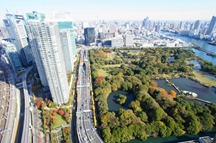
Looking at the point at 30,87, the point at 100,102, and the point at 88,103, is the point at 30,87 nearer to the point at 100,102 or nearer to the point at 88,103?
the point at 88,103

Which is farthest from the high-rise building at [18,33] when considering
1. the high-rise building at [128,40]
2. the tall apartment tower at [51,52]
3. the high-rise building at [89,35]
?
the high-rise building at [128,40]

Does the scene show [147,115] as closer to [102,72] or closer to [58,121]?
[58,121]

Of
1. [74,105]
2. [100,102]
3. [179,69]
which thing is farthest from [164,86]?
[74,105]

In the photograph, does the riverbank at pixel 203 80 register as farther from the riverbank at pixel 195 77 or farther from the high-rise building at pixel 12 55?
the high-rise building at pixel 12 55

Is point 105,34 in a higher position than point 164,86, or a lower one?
higher

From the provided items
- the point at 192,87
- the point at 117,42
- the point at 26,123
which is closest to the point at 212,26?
the point at 117,42

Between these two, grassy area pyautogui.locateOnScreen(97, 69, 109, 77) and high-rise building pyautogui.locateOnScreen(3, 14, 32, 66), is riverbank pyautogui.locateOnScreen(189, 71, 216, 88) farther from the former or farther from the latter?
high-rise building pyautogui.locateOnScreen(3, 14, 32, 66)
